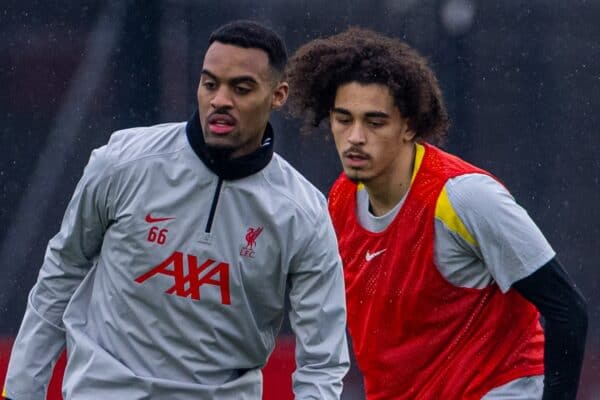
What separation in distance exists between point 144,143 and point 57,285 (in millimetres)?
437

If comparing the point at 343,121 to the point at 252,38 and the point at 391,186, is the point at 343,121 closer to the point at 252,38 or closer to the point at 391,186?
the point at 391,186

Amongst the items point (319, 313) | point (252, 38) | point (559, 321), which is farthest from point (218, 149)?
point (559, 321)

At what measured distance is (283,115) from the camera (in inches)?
226

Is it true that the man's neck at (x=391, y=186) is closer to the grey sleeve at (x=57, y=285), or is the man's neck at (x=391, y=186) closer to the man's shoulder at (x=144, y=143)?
the man's shoulder at (x=144, y=143)

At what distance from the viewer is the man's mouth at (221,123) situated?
Answer: 3643mm

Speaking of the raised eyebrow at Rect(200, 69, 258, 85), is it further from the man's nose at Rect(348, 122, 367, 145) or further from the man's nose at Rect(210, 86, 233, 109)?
the man's nose at Rect(348, 122, 367, 145)

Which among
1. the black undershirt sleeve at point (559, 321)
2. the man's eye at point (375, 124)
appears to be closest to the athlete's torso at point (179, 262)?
the man's eye at point (375, 124)

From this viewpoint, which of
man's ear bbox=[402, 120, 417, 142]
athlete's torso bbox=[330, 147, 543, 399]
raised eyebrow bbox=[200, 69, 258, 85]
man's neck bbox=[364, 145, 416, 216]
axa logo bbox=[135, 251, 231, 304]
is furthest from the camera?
man's ear bbox=[402, 120, 417, 142]

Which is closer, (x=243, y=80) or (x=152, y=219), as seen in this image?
(x=152, y=219)

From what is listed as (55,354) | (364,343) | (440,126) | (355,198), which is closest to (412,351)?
(364,343)

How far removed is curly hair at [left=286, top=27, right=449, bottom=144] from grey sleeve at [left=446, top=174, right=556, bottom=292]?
1.63ft

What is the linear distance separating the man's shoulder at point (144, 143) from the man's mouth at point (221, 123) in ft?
0.31

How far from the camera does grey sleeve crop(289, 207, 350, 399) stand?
12.1 feet

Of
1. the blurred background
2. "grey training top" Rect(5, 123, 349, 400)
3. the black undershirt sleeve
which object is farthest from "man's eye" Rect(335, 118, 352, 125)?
the blurred background
